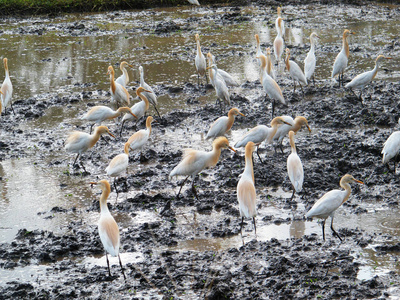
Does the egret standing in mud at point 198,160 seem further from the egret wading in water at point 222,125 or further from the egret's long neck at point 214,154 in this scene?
the egret wading in water at point 222,125

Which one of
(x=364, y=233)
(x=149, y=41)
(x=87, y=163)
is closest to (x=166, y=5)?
(x=149, y=41)

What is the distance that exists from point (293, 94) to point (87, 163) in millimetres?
4727

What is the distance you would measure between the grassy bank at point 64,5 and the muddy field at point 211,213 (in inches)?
439

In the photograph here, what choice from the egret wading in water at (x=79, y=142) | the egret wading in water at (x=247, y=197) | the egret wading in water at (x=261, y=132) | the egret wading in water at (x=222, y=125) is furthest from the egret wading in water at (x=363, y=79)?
the egret wading in water at (x=79, y=142)

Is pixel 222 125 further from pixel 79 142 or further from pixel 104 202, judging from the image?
pixel 104 202

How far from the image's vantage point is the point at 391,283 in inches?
187

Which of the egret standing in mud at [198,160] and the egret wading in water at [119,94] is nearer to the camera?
the egret standing in mud at [198,160]

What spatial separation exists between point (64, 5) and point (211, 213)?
55.7ft

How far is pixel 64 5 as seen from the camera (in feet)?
68.3

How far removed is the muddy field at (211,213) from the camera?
489 cm

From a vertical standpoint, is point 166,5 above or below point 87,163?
above

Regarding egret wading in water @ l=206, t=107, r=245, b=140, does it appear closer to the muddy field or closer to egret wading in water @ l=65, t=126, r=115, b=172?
the muddy field

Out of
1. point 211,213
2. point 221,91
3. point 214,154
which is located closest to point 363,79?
point 221,91

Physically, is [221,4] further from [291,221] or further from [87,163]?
[291,221]
